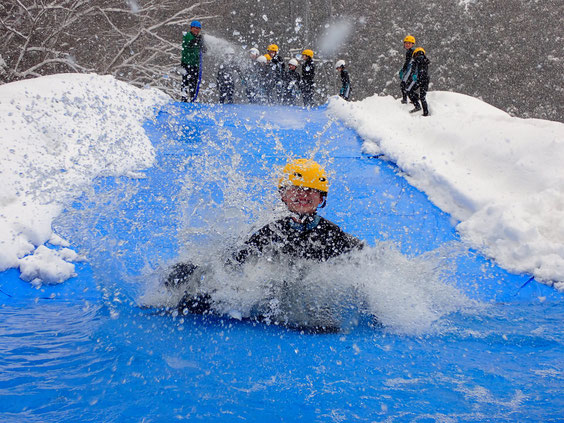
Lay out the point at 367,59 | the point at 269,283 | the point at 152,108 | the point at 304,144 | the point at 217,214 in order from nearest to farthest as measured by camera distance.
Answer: the point at 269,283 < the point at 217,214 < the point at 304,144 < the point at 152,108 < the point at 367,59

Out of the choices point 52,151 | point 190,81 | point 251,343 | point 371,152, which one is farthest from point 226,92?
point 251,343

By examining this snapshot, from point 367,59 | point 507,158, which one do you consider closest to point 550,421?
point 507,158

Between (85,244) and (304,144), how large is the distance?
374 centimetres

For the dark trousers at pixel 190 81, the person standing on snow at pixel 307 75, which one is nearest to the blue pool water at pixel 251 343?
the dark trousers at pixel 190 81

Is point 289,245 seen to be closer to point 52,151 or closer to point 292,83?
point 52,151

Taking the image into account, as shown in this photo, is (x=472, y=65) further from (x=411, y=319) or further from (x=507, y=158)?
(x=411, y=319)

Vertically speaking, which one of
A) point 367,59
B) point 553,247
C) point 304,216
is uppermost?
point 367,59

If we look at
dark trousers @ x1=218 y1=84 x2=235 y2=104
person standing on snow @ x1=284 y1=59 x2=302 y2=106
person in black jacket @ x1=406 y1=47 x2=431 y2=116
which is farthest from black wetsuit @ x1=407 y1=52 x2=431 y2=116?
dark trousers @ x1=218 y1=84 x2=235 y2=104

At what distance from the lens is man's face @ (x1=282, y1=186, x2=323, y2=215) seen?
2.81 metres

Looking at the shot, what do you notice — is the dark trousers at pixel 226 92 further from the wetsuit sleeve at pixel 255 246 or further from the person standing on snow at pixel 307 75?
the wetsuit sleeve at pixel 255 246

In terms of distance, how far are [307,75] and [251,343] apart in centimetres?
1050

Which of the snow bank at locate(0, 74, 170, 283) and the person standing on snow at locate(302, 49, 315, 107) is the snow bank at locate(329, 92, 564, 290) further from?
the person standing on snow at locate(302, 49, 315, 107)

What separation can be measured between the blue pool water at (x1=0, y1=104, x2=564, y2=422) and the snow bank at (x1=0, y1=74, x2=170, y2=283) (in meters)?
0.17

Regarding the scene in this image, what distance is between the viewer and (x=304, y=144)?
22.0 feet
